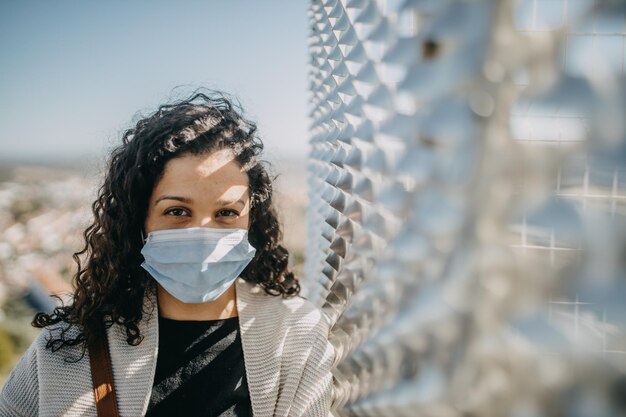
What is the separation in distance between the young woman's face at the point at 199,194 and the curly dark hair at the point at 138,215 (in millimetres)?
49

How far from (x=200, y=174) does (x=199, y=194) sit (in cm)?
8

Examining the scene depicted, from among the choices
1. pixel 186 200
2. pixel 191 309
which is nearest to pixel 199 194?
pixel 186 200

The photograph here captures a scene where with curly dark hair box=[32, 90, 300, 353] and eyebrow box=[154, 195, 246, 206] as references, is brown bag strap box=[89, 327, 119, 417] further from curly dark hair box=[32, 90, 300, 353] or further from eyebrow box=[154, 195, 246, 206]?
eyebrow box=[154, 195, 246, 206]

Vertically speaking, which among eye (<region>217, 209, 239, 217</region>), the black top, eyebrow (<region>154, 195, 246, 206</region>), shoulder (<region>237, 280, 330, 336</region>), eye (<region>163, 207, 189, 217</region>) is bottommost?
the black top

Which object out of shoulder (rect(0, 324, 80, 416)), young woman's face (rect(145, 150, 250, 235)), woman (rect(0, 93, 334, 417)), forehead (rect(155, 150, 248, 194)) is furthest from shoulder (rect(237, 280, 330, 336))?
shoulder (rect(0, 324, 80, 416))

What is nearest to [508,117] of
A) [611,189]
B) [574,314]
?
[611,189]

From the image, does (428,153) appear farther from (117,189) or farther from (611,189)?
(117,189)

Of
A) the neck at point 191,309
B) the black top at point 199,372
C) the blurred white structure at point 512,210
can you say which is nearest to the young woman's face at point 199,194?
the neck at point 191,309

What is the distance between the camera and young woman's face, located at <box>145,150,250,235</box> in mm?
1749

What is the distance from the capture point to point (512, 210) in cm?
67

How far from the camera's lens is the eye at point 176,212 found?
1.80m

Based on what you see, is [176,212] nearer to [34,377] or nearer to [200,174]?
[200,174]

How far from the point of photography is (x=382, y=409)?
1111mm

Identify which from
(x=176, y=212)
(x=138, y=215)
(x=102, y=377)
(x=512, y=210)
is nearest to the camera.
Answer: (x=512, y=210)
